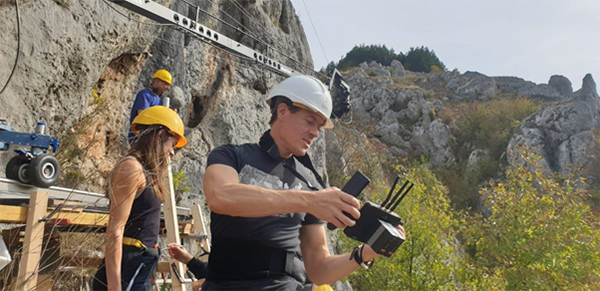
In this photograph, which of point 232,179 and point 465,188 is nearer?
point 232,179

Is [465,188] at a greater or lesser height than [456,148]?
lesser

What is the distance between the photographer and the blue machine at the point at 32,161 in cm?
404

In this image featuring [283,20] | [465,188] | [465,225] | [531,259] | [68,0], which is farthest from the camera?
[465,188]

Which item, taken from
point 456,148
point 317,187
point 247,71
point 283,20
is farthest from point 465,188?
point 317,187

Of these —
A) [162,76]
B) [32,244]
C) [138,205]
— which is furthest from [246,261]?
[162,76]

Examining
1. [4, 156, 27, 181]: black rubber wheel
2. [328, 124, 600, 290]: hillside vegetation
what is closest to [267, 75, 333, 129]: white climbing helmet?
[4, 156, 27, 181]: black rubber wheel

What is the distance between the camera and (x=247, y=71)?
48.2ft

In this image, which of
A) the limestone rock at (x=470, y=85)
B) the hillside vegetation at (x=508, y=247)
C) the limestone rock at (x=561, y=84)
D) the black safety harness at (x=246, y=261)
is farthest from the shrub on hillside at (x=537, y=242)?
the limestone rock at (x=561, y=84)

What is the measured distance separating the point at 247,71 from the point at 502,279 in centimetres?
944

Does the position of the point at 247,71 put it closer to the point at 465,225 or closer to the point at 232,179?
the point at 465,225

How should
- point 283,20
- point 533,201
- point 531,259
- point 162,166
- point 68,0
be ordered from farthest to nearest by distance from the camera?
point 283,20 → point 533,201 → point 531,259 → point 68,0 → point 162,166

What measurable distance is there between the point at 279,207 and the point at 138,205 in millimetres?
1387

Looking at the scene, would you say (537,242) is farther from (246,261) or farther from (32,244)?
(32,244)

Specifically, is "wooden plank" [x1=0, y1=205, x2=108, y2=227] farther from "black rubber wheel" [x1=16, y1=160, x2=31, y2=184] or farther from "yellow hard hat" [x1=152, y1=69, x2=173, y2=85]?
"yellow hard hat" [x1=152, y1=69, x2=173, y2=85]
